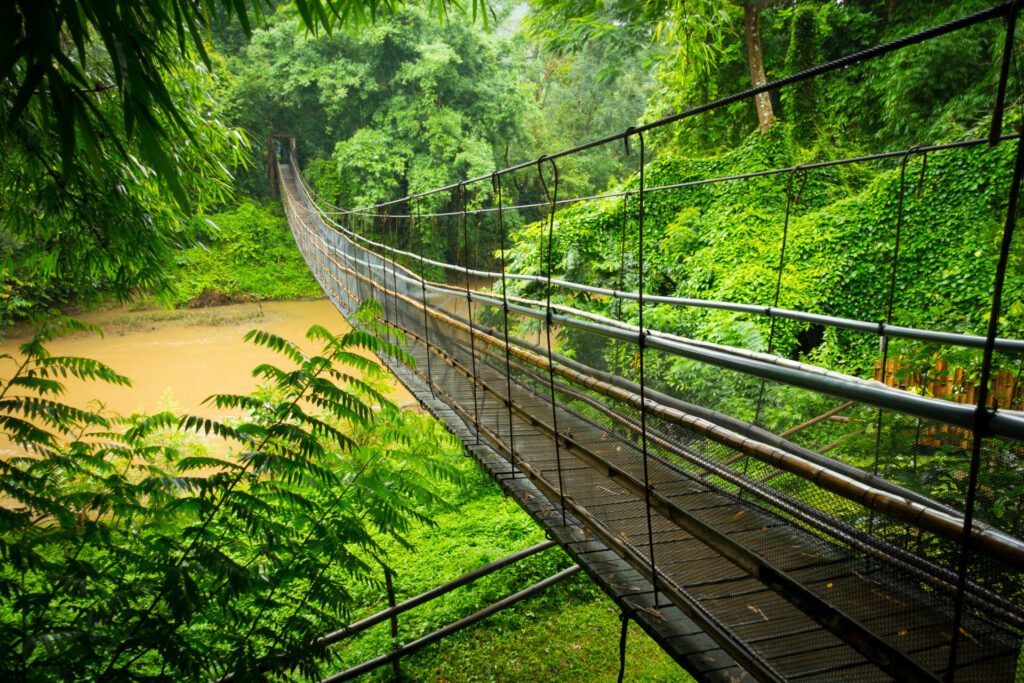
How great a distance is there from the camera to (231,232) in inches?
530

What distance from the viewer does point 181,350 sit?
386 inches

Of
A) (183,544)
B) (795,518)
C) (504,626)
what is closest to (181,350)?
(504,626)

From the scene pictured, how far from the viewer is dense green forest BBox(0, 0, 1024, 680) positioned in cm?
125

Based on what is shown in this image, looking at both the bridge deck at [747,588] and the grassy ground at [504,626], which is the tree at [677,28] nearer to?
the bridge deck at [747,588]

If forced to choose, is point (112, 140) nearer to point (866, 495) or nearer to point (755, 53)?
point (866, 495)

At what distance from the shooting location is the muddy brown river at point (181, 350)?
313 inches

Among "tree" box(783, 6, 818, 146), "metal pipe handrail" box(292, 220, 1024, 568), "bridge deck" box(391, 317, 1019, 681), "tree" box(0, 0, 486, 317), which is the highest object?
"tree" box(783, 6, 818, 146)

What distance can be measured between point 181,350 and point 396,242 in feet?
24.1

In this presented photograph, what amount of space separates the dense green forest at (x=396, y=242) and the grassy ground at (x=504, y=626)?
0.03 m

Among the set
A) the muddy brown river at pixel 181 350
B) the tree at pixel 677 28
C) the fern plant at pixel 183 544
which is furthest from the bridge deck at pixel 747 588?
the muddy brown river at pixel 181 350

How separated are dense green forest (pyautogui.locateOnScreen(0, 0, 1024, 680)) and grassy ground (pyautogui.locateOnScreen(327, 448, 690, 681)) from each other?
27 mm

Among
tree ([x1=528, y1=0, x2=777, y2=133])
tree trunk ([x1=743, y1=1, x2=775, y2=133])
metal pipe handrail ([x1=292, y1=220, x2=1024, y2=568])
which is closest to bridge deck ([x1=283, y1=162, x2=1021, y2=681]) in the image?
metal pipe handrail ([x1=292, y1=220, x2=1024, y2=568])

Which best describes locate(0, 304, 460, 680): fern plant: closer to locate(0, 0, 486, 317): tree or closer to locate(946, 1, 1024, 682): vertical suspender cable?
locate(0, 0, 486, 317): tree

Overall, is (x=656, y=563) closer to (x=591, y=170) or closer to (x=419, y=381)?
(x=419, y=381)
